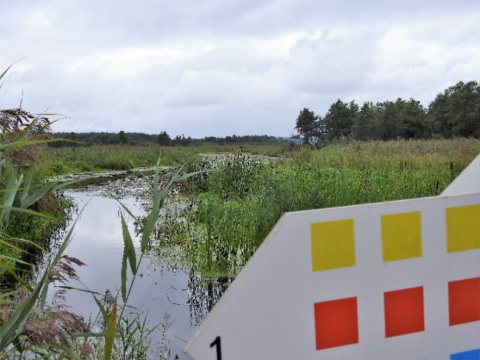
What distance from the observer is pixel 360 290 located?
0.83 m

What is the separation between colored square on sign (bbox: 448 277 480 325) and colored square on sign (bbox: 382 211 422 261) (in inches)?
4.2

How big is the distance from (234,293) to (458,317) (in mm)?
422

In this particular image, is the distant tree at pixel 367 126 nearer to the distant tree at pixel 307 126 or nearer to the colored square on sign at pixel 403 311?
the distant tree at pixel 307 126

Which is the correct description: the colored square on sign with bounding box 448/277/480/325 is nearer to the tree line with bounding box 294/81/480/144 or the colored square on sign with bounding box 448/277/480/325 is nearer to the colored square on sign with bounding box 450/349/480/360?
the colored square on sign with bounding box 450/349/480/360

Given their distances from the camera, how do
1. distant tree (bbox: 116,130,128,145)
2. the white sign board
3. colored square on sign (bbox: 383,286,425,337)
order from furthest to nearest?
distant tree (bbox: 116,130,128,145) < colored square on sign (bbox: 383,286,425,337) < the white sign board

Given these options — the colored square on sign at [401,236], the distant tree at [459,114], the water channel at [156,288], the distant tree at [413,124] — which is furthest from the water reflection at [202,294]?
the distant tree at [413,124]

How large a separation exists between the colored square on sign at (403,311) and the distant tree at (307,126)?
2040 inches

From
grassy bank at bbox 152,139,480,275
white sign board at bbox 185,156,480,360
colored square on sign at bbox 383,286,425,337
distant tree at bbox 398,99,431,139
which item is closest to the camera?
white sign board at bbox 185,156,480,360

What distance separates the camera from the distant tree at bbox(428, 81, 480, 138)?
33.2 metres

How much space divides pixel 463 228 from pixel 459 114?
1393 inches

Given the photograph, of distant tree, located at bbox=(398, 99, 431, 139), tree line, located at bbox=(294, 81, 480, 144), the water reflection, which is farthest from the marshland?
distant tree, located at bbox=(398, 99, 431, 139)

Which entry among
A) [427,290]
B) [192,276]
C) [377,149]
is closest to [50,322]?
[427,290]

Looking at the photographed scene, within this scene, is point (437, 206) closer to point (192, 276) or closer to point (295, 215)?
point (295, 215)

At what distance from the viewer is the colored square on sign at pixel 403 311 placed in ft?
2.79
